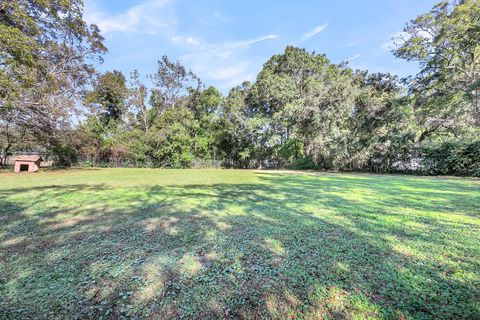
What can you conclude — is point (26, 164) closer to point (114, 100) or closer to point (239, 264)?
point (114, 100)

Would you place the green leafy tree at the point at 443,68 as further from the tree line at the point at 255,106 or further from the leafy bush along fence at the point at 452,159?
the leafy bush along fence at the point at 452,159

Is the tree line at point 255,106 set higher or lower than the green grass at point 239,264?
higher

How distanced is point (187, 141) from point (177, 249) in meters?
19.5

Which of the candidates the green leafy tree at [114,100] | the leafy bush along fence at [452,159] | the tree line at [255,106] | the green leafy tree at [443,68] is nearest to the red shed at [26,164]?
the tree line at [255,106]

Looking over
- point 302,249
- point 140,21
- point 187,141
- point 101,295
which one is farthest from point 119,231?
point 187,141

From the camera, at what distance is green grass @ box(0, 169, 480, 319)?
1386 mm

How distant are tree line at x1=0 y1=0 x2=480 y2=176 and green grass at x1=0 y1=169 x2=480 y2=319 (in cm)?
908

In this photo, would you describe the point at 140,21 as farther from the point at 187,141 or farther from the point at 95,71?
the point at 187,141

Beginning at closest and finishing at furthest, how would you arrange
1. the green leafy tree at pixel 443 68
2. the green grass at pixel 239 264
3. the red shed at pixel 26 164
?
the green grass at pixel 239 264
the red shed at pixel 26 164
the green leafy tree at pixel 443 68

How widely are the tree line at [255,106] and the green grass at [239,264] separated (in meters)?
9.08

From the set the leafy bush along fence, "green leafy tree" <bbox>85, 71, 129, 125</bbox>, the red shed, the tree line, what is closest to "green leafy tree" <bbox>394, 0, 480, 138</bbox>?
the tree line

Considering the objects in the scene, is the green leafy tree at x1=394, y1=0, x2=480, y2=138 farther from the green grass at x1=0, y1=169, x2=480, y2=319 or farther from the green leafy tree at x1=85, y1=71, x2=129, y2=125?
the green leafy tree at x1=85, y1=71, x2=129, y2=125

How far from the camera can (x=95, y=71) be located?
1571 cm

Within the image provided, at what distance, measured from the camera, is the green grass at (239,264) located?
139 centimetres
